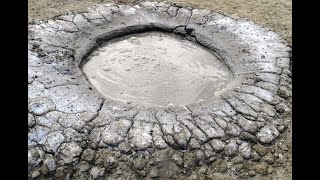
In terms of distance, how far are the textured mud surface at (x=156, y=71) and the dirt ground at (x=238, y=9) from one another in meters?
1.02

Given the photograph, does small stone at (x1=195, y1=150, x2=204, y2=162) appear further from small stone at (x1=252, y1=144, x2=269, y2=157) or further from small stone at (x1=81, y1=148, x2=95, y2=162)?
small stone at (x1=81, y1=148, x2=95, y2=162)

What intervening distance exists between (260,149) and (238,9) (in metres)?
2.96

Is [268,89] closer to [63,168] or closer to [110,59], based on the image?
[110,59]

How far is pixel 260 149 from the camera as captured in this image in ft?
11.5

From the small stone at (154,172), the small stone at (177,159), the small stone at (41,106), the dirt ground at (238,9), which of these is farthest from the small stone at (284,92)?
the small stone at (41,106)

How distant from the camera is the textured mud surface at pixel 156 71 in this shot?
156 inches

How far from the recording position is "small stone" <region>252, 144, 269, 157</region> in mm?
3480

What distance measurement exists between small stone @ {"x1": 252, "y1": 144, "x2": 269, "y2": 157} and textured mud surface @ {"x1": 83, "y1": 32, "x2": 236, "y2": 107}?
2.39 ft

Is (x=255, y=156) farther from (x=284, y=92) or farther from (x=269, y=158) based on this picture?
(x=284, y=92)

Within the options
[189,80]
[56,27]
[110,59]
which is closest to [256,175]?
[189,80]

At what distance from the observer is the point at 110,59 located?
4.51 metres

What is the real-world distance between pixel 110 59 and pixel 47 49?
0.72 meters

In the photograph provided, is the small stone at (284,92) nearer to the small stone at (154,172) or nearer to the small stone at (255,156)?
the small stone at (255,156)

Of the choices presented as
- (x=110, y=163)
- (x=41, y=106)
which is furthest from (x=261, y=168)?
(x=41, y=106)
